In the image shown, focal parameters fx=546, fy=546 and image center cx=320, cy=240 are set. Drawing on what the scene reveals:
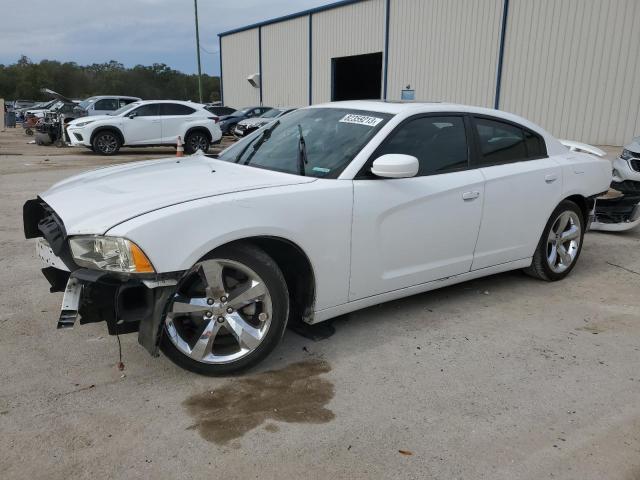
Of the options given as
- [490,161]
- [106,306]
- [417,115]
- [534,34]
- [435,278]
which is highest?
[534,34]

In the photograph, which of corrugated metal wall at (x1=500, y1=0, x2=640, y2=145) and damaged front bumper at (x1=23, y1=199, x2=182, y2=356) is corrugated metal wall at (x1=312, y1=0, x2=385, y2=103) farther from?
damaged front bumper at (x1=23, y1=199, x2=182, y2=356)

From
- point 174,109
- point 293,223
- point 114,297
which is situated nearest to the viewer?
point 114,297

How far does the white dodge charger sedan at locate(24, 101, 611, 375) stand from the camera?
9.14 feet

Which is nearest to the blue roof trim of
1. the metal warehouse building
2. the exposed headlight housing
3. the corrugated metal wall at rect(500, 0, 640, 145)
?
the metal warehouse building

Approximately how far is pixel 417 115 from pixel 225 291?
1930 millimetres

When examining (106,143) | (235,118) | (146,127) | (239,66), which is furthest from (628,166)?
(239,66)

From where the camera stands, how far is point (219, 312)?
10.00 ft

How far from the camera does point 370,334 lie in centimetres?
378

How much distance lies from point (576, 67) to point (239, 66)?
76.5 feet

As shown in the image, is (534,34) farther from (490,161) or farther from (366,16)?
(490,161)

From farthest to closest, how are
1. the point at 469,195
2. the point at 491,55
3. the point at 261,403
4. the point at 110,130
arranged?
the point at 491,55 → the point at 110,130 → the point at 469,195 → the point at 261,403

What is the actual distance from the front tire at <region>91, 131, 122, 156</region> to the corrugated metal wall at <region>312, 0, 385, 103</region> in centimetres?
1227

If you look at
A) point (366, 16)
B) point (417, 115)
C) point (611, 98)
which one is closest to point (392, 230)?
point (417, 115)

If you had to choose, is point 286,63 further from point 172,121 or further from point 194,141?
point 172,121
